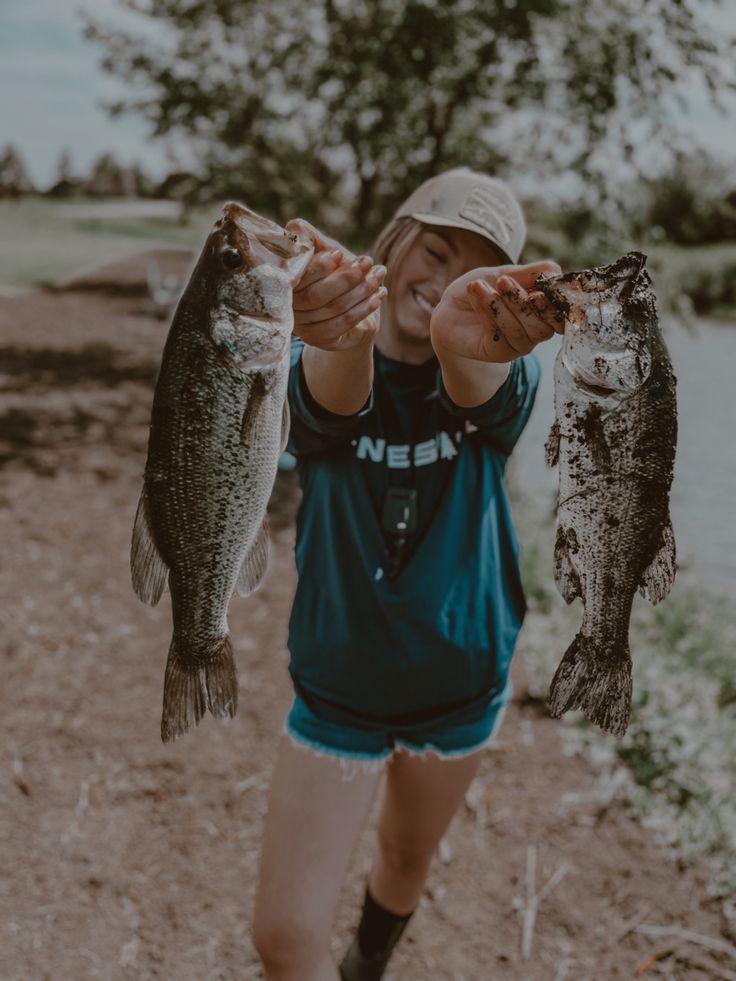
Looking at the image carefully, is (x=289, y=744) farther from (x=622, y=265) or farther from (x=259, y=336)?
(x=622, y=265)

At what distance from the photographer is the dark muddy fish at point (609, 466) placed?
5.32ft

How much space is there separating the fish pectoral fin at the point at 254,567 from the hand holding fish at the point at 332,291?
→ 1.64 feet

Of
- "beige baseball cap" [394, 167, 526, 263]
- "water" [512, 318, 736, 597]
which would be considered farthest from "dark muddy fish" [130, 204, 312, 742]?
"water" [512, 318, 736, 597]

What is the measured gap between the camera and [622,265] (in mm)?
1609

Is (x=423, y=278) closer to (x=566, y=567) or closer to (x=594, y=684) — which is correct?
(x=566, y=567)

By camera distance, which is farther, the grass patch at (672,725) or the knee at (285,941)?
the grass patch at (672,725)

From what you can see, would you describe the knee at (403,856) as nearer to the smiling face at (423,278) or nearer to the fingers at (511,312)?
the smiling face at (423,278)

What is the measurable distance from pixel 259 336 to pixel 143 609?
492cm

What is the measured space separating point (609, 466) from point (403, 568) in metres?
0.98

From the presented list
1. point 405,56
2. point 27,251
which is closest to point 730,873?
point 405,56

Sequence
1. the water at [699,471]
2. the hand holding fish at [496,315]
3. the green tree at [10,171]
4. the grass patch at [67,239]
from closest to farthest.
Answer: the hand holding fish at [496,315]
the water at [699,471]
the grass patch at [67,239]
the green tree at [10,171]

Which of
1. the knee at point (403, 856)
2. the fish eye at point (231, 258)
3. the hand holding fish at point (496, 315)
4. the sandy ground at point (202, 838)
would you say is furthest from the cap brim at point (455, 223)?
the sandy ground at point (202, 838)

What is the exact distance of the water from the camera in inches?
369

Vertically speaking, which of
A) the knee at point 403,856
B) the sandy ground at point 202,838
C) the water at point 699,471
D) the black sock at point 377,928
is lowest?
the water at point 699,471
